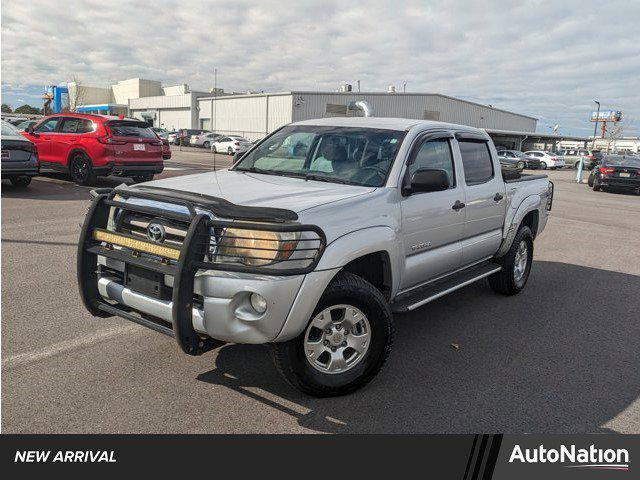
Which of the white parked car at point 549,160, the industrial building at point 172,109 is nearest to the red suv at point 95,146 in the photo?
the white parked car at point 549,160

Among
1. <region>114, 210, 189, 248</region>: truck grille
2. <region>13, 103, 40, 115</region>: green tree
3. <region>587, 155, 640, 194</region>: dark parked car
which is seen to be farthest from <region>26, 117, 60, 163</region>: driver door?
<region>13, 103, 40, 115</region>: green tree

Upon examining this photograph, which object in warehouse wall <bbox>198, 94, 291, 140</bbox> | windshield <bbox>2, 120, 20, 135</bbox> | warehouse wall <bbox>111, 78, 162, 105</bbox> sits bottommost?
windshield <bbox>2, 120, 20, 135</bbox>

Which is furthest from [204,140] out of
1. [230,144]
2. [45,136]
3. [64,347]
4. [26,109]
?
[26,109]

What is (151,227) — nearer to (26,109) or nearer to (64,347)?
(64,347)

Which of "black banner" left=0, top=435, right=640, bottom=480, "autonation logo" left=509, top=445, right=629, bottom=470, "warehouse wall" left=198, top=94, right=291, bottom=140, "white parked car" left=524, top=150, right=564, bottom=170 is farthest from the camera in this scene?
"warehouse wall" left=198, top=94, right=291, bottom=140

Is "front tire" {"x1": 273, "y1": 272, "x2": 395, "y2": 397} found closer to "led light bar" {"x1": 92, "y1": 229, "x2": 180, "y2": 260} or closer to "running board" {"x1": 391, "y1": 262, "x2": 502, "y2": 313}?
"running board" {"x1": 391, "y1": 262, "x2": 502, "y2": 313}

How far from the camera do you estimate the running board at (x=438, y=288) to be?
4.11m

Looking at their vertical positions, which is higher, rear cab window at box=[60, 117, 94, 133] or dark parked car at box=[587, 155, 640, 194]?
rear cab window at box=[60, 117, 94, 133]

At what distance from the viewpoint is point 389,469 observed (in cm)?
288

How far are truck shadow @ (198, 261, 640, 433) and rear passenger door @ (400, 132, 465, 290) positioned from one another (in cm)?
64

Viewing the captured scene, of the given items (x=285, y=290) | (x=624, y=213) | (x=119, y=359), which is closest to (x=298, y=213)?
(x=285, y=290)

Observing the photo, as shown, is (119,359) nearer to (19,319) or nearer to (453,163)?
(19,319)

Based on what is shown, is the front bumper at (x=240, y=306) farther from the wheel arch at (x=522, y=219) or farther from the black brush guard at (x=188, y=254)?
the wheel arch at (x=522, y=219)

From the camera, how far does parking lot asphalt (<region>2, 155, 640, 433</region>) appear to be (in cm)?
331
